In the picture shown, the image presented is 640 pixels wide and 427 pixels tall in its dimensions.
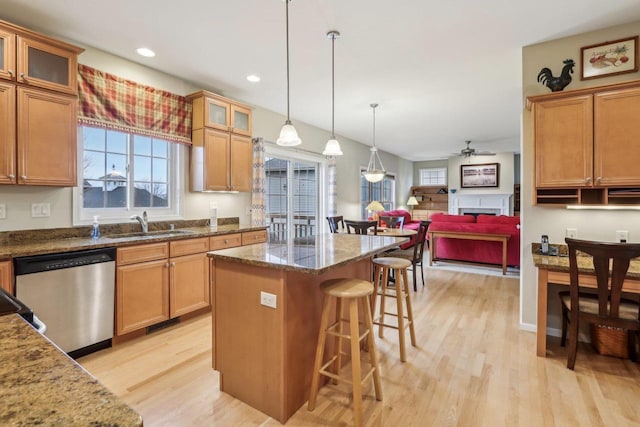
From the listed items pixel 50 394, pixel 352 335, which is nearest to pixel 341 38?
pixel 352 335

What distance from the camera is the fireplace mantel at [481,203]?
9.50 metres

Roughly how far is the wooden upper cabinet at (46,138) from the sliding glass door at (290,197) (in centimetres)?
270

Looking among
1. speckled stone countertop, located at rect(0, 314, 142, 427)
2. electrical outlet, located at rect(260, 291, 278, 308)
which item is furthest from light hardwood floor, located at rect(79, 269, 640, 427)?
speckled stone countertop, located at rect(0, 314, 142, 427)

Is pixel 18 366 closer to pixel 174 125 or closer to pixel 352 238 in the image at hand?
pixel 352 238

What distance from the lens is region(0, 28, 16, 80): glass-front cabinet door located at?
2340 mm

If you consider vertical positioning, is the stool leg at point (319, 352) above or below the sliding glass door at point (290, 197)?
below

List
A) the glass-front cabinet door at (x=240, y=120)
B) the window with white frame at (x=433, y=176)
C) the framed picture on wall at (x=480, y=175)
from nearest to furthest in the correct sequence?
the glass-front cabinet door at (x=240, y=120) → the framed picture on wall at (x=480, y=175) → the window with white frame at (x=433, y=176)

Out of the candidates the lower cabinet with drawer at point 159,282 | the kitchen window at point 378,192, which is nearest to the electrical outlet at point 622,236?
the lower cabinet with drawer at point 159,282

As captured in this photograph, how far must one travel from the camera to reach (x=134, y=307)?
113 inches

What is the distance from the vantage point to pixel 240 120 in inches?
165

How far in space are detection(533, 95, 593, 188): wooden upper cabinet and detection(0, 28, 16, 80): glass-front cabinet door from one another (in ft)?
13.6

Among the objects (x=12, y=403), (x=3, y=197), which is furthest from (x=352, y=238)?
(x=3, y=197)

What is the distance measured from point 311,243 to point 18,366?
78.0 inches

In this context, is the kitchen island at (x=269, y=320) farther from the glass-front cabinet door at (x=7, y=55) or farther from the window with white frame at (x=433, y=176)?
the window with white frame at (x=433, y=176)
